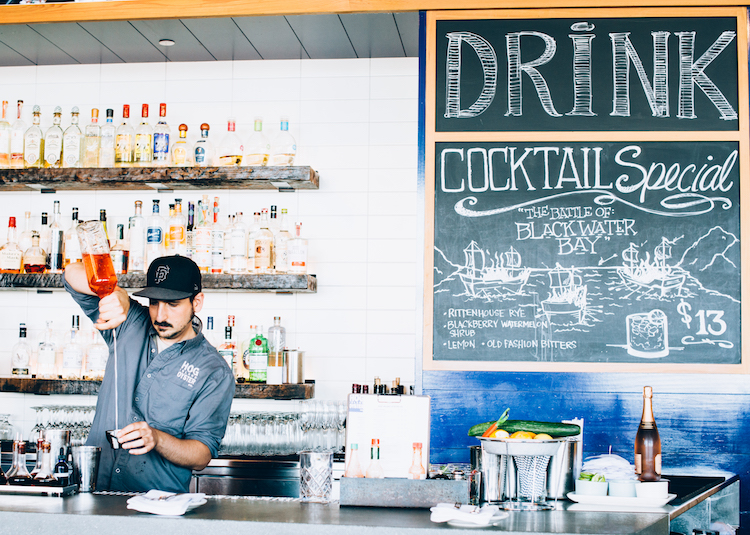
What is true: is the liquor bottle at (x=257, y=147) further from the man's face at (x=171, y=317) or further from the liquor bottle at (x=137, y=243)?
the man's face at (x=171, y=317)

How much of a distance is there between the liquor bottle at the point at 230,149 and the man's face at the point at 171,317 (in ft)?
4.28

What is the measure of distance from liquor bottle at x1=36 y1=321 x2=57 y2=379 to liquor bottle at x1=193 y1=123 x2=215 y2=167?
3.88 feet

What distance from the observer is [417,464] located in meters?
1.86

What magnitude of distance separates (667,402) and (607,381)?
0.79 feet

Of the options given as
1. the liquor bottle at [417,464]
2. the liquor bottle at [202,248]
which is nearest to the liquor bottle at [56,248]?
the liquor bottle at [202,248]

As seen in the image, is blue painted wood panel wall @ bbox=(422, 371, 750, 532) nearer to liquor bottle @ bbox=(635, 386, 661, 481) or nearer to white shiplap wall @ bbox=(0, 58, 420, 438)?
liquor bottle @ bbox=(635, 386, 661, 481)

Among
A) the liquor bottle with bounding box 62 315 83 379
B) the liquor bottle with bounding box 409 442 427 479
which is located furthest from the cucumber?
the liquor bottle with bounding box 62 315 83 379

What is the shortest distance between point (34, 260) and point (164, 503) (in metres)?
2.42

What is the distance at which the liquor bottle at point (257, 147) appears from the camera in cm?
363

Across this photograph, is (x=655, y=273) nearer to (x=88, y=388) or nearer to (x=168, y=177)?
(x=168, y=177)

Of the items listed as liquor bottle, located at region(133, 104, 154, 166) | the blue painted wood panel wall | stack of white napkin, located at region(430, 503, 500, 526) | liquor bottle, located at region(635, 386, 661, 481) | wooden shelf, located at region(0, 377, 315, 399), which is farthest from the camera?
liquor bottle, located at region(133, 104, 154, 166)

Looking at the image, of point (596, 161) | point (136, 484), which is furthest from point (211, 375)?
point (596, 161)

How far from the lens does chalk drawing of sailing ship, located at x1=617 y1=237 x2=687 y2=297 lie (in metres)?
2.93

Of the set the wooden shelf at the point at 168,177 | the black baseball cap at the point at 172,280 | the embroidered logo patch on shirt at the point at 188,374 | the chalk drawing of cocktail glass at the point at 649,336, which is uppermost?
the wooden shelf at the point at 168,177
